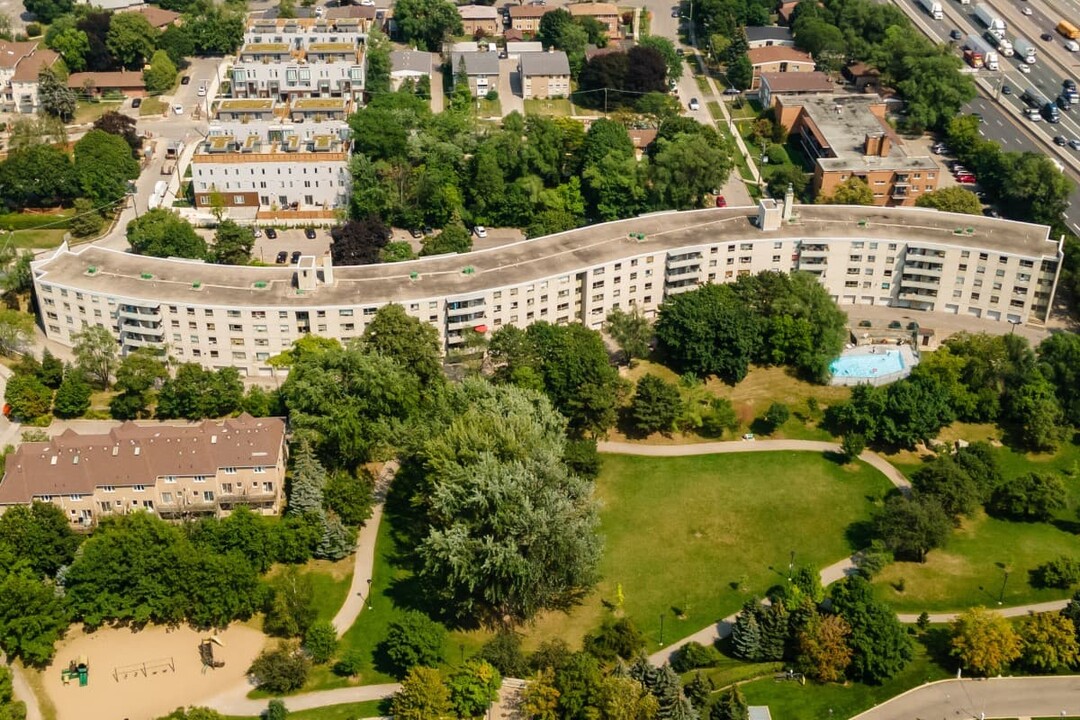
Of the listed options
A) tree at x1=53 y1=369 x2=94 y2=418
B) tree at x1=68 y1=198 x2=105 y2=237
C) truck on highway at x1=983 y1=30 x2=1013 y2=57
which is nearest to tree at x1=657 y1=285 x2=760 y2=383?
tree at x1=53 y1=369 x2=94 y2=418

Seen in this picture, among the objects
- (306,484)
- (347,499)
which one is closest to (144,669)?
(306,484)

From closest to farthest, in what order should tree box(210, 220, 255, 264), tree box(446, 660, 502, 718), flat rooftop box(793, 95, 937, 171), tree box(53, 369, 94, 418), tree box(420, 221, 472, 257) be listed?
tree box(446, 660, 502, 718)
tree box(53, 369, 94, 418)
tree box(210, 220, 255, 264)
tree box(420, 221, 472, 257)
flat rooftop box(793, 95, 937, 171)

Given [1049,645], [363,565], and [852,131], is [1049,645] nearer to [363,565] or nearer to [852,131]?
[363,565]

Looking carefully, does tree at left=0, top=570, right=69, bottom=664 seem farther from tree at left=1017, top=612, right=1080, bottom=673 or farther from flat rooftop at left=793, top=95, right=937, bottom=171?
flat rooftop at left=793, top=95, right=937, bottom=171

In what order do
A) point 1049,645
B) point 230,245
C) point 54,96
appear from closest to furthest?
1. point 1049,645
2. point 230,245
3. point 54,96

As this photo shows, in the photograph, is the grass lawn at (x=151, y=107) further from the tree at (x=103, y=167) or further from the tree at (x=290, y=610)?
the tree at (x=290, y=610)

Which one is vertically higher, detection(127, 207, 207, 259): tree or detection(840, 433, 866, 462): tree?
detection(127, 207, 207, 259): tree

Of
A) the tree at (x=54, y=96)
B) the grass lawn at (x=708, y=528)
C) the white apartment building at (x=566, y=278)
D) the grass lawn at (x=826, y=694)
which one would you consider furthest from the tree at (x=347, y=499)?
the tree at (x=54, y=96)
